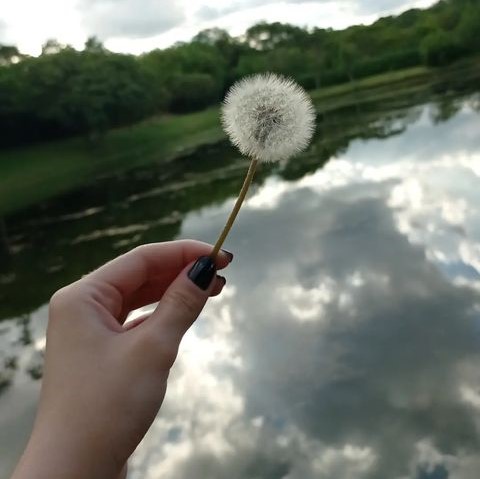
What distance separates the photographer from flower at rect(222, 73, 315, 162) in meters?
2.11

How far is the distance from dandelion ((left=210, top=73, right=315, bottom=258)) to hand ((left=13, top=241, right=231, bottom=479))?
308mm

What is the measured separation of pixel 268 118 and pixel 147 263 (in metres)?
0.72

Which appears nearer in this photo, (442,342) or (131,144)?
(442,342)

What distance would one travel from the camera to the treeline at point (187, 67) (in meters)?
31.5

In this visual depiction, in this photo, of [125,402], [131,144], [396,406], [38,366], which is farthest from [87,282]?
[131,144]

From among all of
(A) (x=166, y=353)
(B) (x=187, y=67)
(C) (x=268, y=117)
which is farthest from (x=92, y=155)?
(A) (x=166, y=353)

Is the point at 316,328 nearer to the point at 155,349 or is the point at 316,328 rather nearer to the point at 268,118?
the point at 268,118

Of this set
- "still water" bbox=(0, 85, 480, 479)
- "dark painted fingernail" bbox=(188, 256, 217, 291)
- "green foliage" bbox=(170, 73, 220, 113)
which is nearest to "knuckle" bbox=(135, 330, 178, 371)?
"dark painted fingernail" bbox=(188, 256, 217, 291)

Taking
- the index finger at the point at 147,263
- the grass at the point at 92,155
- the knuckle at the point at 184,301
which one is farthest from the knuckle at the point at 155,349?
the grass at the point at 92,155

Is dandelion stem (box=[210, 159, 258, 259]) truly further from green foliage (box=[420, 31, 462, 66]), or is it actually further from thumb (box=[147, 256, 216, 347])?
green foliage (box=[420, 31, 462, 66])

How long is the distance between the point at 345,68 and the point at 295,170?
1222 inches

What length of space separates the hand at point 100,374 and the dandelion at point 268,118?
0.31 metres

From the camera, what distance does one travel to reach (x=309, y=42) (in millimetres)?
47406

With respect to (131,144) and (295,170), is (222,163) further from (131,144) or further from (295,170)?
(131,144)
